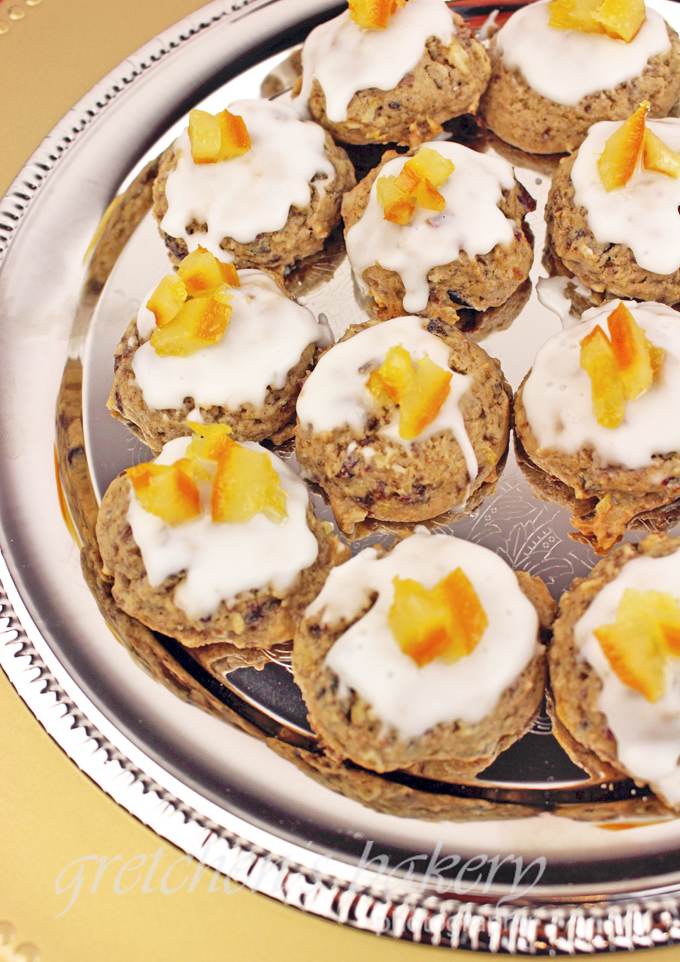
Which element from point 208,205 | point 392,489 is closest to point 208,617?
point 392,489

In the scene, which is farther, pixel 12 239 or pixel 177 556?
pixel 12 239

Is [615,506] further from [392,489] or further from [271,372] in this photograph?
[271,372]

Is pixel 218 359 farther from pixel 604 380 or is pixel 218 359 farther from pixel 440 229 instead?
pixel 604 380

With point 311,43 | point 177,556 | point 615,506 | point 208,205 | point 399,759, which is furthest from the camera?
point 311,43

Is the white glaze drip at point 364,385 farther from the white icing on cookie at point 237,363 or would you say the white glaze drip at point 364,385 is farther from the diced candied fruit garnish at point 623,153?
the diced candied fruit garnish at point 623,153

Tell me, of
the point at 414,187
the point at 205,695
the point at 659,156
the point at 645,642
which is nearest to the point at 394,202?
the point at 414,187

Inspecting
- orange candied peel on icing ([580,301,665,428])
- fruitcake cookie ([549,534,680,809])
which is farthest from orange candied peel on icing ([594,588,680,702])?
orange candied peel on icing ([580,301,665,428])
